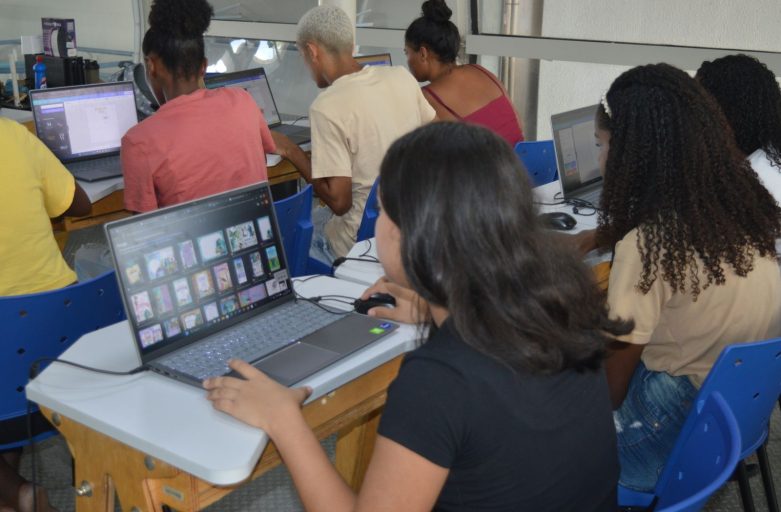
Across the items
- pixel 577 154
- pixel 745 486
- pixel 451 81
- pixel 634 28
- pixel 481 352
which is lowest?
pixel 745 486

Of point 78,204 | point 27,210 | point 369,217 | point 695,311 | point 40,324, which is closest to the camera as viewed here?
point 695,311

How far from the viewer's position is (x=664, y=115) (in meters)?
1.85

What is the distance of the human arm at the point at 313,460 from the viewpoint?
1103 mm

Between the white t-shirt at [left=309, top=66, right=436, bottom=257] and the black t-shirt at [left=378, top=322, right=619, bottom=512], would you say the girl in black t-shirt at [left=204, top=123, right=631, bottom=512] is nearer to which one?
the black t-shirt at [left=378, top=322, right=619, bottom=512]

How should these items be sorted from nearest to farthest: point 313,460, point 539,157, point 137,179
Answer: point 313,460 → point 137,179 → point 539,157

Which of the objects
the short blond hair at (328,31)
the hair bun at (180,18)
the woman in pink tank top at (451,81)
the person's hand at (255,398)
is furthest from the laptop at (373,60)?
the person's hand at (255,398)

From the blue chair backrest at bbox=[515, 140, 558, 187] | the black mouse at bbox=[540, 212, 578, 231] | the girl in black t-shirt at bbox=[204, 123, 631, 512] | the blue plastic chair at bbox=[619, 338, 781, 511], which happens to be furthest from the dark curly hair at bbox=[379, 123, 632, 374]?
the blue chair backrest at bbox=[515, 140, 558, 187]

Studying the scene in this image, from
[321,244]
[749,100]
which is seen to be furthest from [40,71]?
[749,100]

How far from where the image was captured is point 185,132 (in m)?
2.65

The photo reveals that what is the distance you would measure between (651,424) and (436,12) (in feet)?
7.98

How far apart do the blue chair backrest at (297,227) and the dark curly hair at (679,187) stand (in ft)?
3.38

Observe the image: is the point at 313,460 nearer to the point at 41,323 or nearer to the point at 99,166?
the point at 41,323

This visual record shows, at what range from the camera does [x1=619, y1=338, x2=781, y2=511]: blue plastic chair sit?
153cm

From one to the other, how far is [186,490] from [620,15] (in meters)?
4.01
